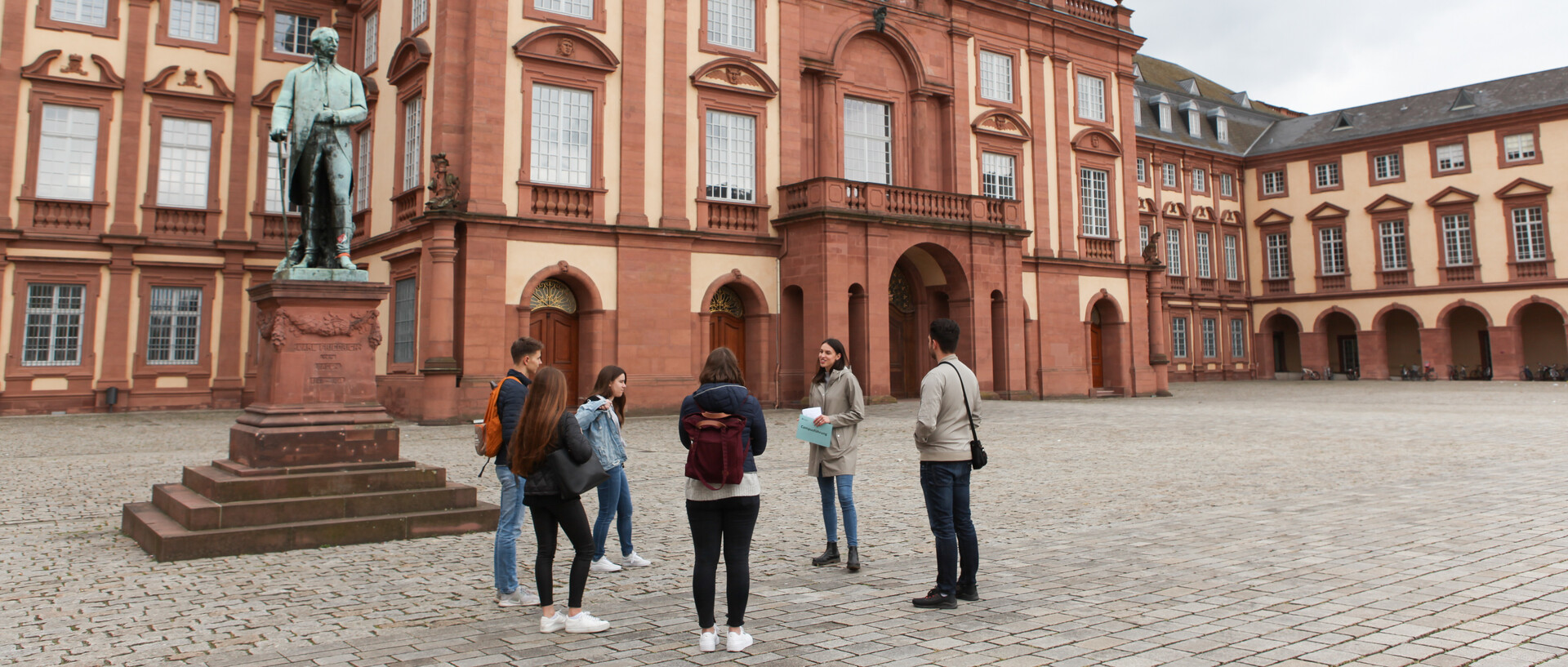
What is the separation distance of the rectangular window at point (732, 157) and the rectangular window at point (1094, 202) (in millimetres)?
12022

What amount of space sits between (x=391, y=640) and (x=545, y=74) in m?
18.2

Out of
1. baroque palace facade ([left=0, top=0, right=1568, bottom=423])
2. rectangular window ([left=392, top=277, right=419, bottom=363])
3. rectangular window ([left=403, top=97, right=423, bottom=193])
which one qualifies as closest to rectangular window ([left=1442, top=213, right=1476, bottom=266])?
baroque palace facade ([left=0, top=0, right=1568, bottom=423])

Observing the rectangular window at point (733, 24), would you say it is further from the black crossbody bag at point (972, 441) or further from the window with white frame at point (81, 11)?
the black crossbody bag at point (972, 441)

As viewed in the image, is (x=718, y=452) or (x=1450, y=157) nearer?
(x=718, y=452)

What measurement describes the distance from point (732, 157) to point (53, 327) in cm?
1684

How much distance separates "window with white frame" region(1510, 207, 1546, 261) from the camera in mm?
41188

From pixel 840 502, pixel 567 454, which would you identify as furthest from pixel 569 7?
pixel 567 454

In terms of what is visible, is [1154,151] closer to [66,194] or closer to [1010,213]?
[1010,213]

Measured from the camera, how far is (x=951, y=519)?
5.66 meters

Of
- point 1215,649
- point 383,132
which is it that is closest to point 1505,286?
point 383,132

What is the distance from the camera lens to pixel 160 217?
81.9 feet

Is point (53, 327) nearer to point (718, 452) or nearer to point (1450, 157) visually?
point (718, 452)

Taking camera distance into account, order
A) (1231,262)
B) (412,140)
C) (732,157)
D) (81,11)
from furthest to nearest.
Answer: (1231,262) < (81,11) < (732,157) < (412,140)

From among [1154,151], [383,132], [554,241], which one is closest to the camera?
[554,241]
